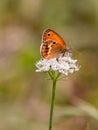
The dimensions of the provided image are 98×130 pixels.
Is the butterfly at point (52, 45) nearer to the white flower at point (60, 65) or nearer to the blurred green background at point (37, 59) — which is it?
the white flower at point (60, 65)

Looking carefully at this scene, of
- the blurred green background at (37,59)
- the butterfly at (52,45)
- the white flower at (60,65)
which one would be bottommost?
the white flower at (60,65)

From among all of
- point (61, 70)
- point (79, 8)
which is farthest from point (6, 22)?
point (61, 70)

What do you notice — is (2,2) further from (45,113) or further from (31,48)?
(45,113)

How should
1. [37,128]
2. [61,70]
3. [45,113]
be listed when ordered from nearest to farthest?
[61,70], [37,128], [45,113]

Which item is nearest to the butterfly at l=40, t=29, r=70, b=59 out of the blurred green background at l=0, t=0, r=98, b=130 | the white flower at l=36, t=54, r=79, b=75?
the white flower at l=36, t=54, r=79, b=75

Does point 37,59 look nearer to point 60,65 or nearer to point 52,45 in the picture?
point 52,45

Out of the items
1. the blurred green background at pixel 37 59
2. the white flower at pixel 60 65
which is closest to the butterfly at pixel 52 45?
the white flower at pixel 60 65
